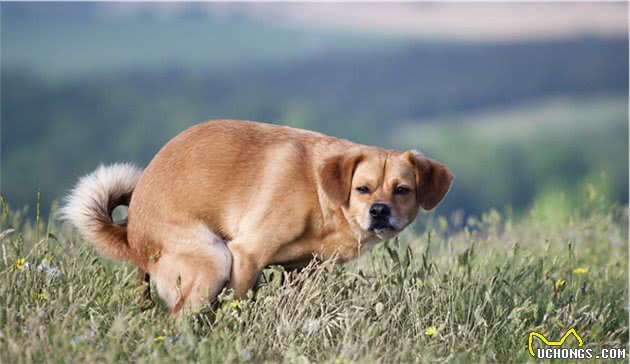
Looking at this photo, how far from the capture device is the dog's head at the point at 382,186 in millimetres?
5758

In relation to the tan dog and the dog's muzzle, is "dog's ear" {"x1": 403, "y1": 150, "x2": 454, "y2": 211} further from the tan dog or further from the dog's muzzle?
the dog's muzzle

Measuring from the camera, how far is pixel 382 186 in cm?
586

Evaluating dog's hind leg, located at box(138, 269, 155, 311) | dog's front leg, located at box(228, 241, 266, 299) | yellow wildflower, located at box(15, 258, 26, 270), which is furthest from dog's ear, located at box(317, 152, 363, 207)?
yellow wildflower, located at box(15, 258, 26, 270)

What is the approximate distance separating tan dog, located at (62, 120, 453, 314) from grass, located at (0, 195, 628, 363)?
17cm

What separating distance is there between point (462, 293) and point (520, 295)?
0.61m

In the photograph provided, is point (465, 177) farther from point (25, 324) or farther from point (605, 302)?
point (25, 324)

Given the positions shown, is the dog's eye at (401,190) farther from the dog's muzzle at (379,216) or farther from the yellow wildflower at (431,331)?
the yellow wildflower at (431,331)

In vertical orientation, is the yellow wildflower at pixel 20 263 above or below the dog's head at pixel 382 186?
below

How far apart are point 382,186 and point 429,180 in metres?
0.33

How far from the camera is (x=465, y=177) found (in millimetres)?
18250

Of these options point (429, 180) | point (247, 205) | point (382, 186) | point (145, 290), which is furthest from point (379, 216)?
point (145, 290)

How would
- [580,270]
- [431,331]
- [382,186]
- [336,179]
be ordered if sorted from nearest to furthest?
1. [431,331]
2. [336,179]
3. [382,186]
4. [580,270]

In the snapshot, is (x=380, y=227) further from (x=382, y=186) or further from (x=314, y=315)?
(x=314, y=315)

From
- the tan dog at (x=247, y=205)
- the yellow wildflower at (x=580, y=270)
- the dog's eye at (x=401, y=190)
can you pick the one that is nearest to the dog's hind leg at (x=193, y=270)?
the tan dog at (x=247, y=205)
